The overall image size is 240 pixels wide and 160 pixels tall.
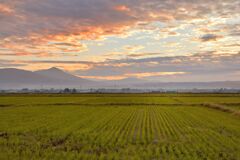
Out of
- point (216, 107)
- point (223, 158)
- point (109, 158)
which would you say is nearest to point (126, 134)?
point (109, 158)

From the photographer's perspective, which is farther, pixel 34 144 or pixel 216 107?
pixel 216 107

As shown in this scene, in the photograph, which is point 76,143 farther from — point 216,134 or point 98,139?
point 216,134

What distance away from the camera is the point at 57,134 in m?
14.1

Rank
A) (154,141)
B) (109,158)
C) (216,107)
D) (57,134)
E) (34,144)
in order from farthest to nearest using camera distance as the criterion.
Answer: (216,107)
(57,134)
(154,141)
(34,144)
(109,158)

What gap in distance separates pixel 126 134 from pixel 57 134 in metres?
4.15

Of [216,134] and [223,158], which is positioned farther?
[216,134]

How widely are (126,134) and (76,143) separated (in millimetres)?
3599

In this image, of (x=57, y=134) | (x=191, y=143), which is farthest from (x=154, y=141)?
(x=57, y=134)

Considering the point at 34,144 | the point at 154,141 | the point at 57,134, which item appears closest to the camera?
the point at 34,144

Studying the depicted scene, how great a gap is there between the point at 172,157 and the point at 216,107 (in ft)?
95.6

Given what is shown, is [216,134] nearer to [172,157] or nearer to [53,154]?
[172,157]

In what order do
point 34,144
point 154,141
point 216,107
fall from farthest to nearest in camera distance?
1. point 216,107
2. point 154,141
3. point 34,144

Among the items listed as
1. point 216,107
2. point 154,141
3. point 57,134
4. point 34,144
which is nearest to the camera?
point 34,144

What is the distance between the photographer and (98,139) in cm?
1264
